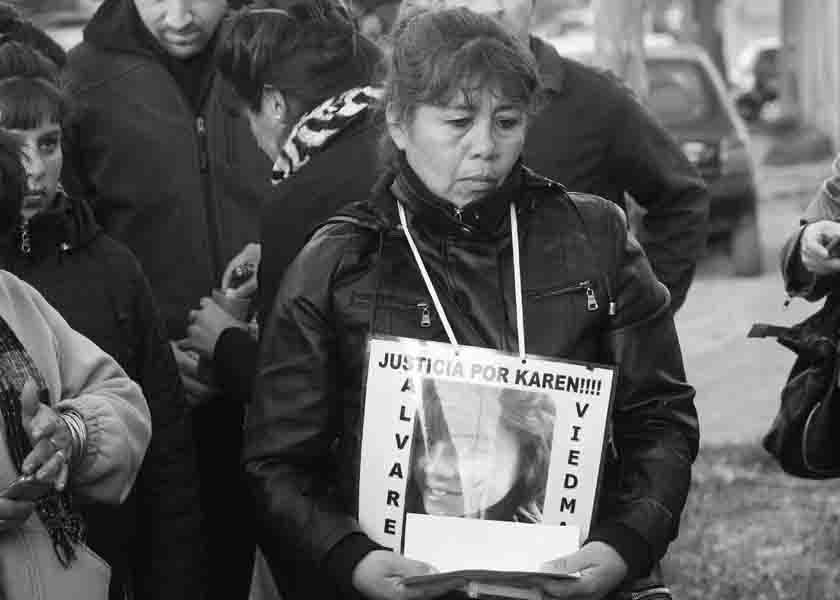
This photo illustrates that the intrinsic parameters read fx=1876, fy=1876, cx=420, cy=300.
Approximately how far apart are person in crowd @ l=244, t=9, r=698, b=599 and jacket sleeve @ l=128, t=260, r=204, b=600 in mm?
509

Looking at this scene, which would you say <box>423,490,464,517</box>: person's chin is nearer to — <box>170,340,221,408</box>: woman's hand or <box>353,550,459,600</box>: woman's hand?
<box>353,550,459,600</box>: woman's hand

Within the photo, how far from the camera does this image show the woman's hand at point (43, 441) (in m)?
3.17

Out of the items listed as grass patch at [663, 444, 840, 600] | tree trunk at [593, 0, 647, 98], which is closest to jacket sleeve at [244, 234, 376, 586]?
grass patch at [663, 444, 840, 600]

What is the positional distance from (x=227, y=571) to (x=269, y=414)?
151cm

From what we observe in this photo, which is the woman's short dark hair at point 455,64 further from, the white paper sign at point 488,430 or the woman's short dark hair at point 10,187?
the woman's short dark hair at point 10,187

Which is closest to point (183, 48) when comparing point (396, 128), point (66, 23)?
point (396, 128)

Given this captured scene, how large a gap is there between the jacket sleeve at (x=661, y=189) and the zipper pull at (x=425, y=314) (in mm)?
1561

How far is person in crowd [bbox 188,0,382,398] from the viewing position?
13.5ft

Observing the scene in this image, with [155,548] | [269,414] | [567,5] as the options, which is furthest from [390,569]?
[567,5]

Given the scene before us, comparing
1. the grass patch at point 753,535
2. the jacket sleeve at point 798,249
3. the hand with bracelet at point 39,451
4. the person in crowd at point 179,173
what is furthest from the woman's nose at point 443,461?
the grass patch at point 753,535

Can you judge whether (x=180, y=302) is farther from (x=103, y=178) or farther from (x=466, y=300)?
(x=466, y=300)

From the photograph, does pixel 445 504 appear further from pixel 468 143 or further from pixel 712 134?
pixel 712 134

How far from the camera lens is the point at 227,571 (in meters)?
4.96

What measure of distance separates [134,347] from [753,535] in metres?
4.21
